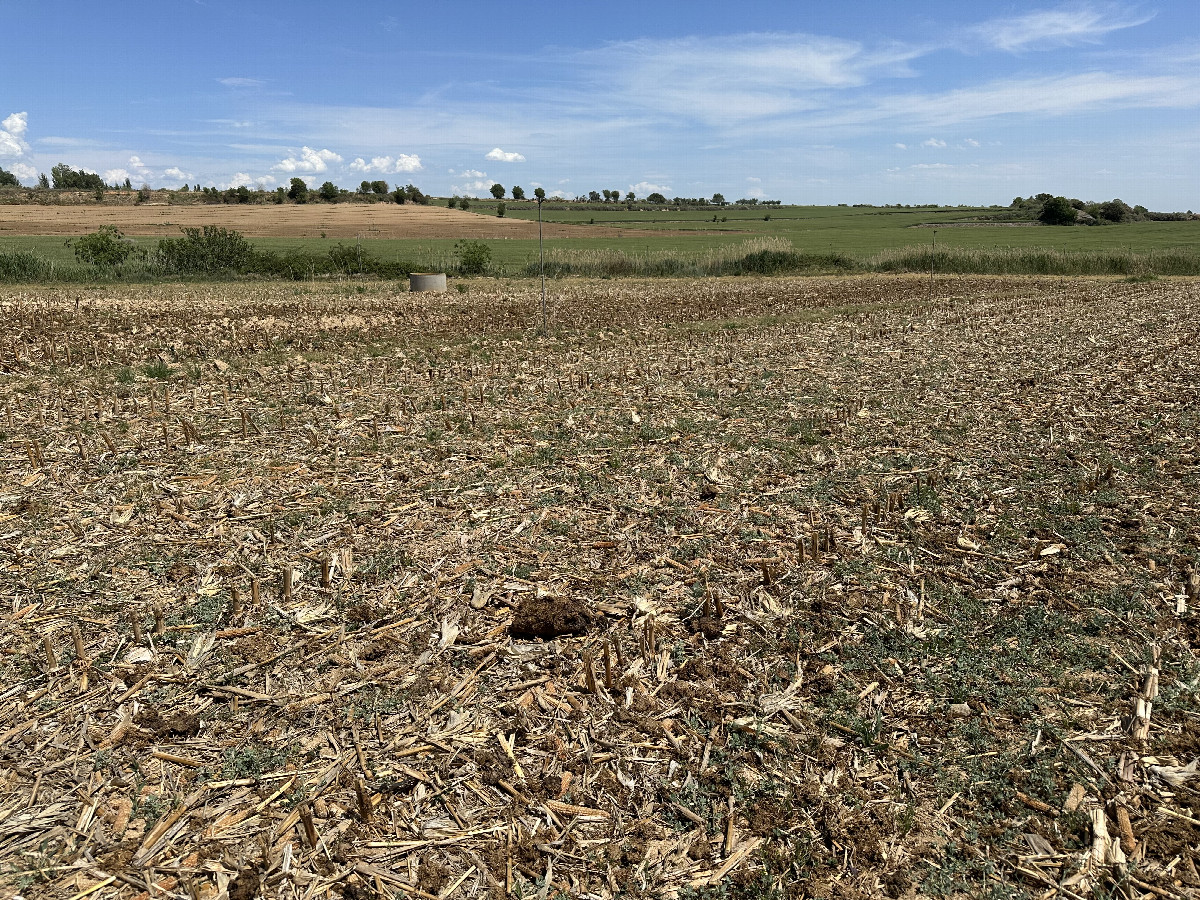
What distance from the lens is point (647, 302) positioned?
82.0ft

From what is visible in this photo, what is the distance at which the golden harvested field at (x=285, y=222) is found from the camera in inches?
2675

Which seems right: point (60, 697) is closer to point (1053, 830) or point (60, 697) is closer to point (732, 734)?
point (732, 734)

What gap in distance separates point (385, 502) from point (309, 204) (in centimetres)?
10675

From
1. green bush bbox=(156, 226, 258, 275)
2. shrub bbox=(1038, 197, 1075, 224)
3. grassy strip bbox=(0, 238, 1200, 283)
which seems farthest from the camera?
shrub bbox=(1038, 197, 1075, 224)

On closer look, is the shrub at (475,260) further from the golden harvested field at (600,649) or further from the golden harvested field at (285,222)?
the golden harvested field at (285,222)

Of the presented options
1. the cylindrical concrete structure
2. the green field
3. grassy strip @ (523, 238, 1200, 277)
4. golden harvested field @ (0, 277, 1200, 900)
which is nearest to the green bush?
the green field

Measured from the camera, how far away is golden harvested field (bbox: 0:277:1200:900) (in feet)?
10.4

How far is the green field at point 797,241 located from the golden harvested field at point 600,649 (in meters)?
32.6

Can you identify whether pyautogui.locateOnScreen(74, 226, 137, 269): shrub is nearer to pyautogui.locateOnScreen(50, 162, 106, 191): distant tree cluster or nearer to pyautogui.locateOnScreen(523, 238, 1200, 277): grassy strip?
pyautogui.locateOnScreen(523, 238, 1200, 277): grassy strip

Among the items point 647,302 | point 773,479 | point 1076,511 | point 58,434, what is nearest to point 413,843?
point 773,479

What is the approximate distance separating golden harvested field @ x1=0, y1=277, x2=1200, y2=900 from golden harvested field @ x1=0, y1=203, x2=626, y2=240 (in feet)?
202

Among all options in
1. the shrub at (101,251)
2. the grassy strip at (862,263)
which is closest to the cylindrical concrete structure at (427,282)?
the grassy strip at (862,263)

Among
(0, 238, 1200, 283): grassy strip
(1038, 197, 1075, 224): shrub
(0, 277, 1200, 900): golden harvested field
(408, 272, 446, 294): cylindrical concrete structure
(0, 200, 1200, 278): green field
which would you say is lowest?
(0, 277, 1200, 900): golden harvested field

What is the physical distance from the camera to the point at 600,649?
463cm
